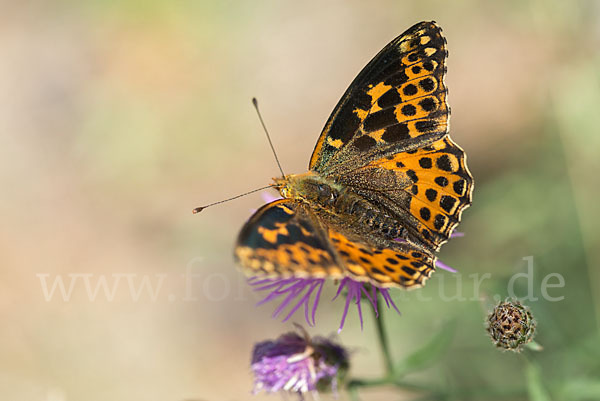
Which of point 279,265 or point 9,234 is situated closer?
point 279,265

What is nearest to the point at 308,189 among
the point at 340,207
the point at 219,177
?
the point at 340,207

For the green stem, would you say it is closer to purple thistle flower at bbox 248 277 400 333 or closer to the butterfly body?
purple thistle flower at bbox 248 277 400 333

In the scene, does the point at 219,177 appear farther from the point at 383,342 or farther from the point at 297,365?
the point at 383,342

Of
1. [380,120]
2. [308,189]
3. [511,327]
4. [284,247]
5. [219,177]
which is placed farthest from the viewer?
[219,177]

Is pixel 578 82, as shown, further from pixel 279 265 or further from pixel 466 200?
pixel 279 265

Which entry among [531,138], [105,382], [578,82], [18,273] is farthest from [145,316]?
[578,82]

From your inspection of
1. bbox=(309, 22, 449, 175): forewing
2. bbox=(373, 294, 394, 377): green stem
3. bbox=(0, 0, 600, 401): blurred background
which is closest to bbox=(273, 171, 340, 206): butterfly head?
bbox=(309, 22, 449, 175): forewing
